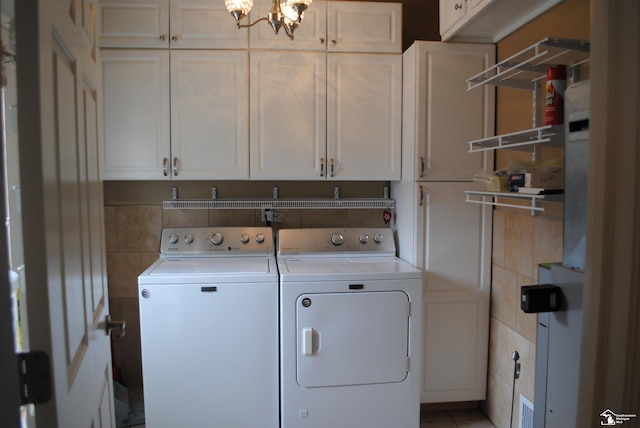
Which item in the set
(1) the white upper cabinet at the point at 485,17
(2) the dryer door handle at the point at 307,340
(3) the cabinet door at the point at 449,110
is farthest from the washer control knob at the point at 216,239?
(1) the white upper cabinet at the point at 485,17

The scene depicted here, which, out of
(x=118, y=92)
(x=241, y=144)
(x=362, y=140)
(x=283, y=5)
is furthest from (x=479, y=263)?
(x=118, y=92)

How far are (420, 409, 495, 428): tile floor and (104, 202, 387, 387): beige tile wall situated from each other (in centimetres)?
169

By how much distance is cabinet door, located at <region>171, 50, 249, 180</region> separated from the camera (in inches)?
93.3

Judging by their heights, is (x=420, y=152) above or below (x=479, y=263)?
above

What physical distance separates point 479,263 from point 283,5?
1.69m

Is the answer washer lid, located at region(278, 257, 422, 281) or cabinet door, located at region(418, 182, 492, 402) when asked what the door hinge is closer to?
washer lid, located at region(278, 257, 422, 281)

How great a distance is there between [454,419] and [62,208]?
7.91 feet

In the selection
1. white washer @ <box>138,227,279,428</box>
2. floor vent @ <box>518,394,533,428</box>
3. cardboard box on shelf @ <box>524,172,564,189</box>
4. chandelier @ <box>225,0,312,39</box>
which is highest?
chandelier @ <box>225,0,312,39</box>

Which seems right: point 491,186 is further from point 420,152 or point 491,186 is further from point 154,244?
point 154,244

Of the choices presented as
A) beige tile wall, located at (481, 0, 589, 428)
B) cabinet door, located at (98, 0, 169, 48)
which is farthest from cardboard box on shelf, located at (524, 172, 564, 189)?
cabinet door, located at (98, 0, 169, 48)

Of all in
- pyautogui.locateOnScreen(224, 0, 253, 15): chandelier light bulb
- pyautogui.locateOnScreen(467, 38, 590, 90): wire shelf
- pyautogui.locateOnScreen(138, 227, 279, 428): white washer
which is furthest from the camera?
pyautogui.locateOnScreen(138, 227, 279, 428): white washer

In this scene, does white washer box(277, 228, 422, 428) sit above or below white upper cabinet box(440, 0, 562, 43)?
below

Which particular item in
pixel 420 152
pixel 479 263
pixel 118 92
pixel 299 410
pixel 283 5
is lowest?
pixel 299 410

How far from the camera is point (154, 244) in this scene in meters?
2.68
